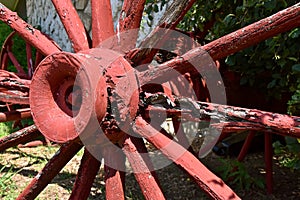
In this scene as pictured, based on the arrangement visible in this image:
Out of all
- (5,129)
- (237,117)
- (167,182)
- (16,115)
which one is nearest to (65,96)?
(237,117)

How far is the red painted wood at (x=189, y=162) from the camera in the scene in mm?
1329

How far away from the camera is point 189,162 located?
1.41 meters

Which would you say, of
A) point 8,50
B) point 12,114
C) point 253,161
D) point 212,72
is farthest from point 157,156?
point 8,50

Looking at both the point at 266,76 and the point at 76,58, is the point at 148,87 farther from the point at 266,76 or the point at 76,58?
the point at 266,76

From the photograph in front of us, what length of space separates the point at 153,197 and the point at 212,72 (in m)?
0.67

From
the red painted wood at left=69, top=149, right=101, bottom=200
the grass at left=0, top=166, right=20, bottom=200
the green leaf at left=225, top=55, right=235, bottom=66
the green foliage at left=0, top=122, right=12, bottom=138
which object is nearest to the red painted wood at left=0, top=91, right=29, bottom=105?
the red painted wood at left=69, top=149, right=101, bottom=200

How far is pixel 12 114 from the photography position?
2188mm

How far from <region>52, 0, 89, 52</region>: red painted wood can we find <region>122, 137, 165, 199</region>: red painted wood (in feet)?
1.52

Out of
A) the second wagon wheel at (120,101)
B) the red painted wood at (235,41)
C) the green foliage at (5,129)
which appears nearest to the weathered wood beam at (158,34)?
the second wagon wheel at (120,101)

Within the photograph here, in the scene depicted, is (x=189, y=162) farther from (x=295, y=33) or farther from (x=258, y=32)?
(x=295, y=33)

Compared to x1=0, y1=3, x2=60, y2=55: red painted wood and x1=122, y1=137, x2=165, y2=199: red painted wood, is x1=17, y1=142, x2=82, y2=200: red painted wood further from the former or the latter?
x1=0, y1=3, x2=60, y2=55: red painted wood

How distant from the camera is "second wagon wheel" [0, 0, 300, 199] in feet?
4.44

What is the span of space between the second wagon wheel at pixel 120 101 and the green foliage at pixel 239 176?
1024 mm

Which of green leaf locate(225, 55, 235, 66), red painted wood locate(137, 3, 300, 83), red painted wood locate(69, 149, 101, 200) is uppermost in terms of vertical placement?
red painted wood locate(137, 3, 300, 83)
